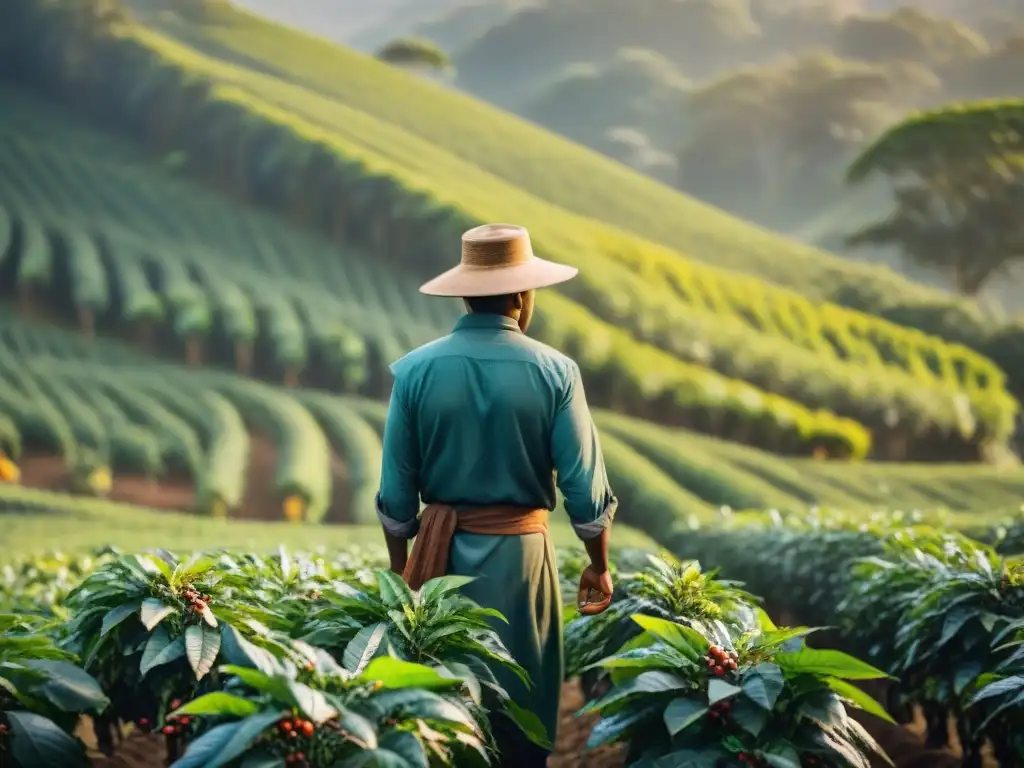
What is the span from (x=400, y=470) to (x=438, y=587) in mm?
519

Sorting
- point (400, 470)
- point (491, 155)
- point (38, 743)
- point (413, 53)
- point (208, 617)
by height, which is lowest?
point (38, 743)

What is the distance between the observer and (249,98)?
16.7m

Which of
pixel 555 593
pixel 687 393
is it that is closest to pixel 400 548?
pixel 555 593

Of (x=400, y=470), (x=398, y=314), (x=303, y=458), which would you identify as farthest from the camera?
(x=398, y=314)

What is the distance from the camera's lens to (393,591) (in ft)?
9.88

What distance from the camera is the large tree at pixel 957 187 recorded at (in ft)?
46.6

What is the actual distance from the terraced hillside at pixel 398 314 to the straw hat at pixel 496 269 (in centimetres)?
975

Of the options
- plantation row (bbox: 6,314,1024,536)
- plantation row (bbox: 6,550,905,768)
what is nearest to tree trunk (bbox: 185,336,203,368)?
plantation row (bbox: 6,314,1024,536)

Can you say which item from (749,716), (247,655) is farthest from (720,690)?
(247,655)

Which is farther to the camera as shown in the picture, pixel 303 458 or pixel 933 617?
pixel 303 458

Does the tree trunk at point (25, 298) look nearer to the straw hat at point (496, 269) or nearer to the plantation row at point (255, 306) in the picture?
the plantation row at point (255, 306)

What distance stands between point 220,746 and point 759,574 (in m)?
5.01

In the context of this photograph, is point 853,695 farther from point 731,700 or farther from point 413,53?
point 413,53

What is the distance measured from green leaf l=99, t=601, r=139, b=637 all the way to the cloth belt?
0.90 metres
